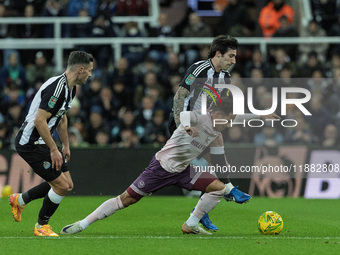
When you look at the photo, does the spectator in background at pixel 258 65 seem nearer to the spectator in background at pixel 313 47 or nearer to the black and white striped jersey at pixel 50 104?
the spectator in background at pixel 313 47

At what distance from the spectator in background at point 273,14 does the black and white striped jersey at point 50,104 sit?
1063 centimetres

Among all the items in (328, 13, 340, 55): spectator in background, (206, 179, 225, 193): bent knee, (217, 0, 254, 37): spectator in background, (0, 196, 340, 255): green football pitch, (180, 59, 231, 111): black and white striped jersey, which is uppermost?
(217, 0, 254, 37): spectator in background

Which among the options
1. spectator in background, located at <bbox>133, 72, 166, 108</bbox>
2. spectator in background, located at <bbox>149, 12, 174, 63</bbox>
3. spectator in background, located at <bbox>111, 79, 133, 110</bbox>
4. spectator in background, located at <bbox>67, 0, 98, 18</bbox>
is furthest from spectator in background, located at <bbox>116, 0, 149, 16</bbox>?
spectator in background, located at <bbox>111, 79, 133, 110</bbox>

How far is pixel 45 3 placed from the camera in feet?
66.7

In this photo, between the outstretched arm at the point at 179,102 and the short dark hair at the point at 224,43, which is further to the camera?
the outstretched arm at the point at 179,102

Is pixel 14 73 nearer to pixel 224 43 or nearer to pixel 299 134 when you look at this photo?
pixel 299 134

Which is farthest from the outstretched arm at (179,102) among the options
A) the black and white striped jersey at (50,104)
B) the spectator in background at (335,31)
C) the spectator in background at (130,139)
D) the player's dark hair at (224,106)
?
the spectator in background at (335,31)

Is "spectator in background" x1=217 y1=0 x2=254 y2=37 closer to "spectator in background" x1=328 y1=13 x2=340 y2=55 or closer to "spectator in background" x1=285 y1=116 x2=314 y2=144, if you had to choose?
"spectator in background" x1=328 y1=13 x2=340 y2=55

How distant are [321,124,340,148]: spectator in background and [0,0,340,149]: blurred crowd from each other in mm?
21

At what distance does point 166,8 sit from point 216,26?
170 cm

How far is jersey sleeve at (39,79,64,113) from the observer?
9789mm

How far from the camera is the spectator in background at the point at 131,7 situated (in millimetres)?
20344

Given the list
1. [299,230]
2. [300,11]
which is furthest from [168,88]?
[299,230]

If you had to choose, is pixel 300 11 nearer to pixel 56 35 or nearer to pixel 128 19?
pixel 128 19
